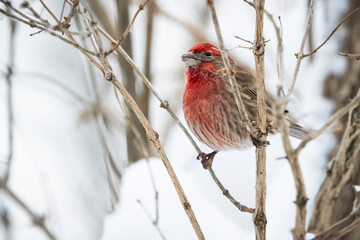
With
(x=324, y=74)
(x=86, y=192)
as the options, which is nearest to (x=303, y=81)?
(x=324, y=74)

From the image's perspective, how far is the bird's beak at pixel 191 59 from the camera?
4.79 m

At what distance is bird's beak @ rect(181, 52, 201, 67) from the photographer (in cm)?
479

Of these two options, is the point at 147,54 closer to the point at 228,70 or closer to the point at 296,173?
the point at 228,70

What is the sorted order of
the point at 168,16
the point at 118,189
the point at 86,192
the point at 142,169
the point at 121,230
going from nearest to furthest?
1. the point at 121,230
2. the point at 142,169
3. the point at 118,189
4. the point at 86,192
5. the point at 168,16

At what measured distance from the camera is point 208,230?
4211 millimetres

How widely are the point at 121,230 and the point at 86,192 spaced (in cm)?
191

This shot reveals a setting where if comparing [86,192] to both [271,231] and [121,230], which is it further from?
[271,231]

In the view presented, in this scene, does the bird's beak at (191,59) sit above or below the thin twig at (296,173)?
above

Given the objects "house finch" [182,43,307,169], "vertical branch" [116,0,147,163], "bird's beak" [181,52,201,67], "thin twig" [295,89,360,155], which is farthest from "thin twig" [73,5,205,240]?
"vertical branch" [116,0,147,163]

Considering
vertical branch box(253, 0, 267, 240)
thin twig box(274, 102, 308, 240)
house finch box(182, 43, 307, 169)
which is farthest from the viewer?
house finch box(182, 43, 307, 169)

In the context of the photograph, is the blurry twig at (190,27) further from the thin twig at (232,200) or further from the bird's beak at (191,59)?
the thin twig at (232,200)

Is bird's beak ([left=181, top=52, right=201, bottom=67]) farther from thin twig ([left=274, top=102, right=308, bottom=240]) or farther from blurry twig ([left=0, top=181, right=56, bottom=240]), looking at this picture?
thin twig ([left=274, top=102, right=308, bottom=240])

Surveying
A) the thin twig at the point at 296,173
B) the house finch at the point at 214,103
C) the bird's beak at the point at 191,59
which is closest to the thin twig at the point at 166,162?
the thin twig at the point at 296,173

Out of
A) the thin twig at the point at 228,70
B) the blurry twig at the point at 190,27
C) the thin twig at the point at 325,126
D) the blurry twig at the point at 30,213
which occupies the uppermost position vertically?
the blurry twig at the point at 190,27
